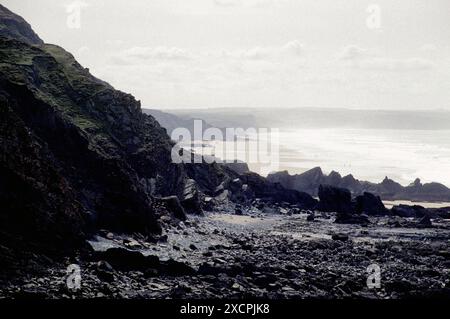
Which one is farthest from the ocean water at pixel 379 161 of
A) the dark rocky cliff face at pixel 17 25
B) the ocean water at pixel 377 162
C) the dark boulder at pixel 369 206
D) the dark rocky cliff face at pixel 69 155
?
the dark rocky cliff face at pixel 69 155

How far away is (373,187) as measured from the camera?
106812 mm

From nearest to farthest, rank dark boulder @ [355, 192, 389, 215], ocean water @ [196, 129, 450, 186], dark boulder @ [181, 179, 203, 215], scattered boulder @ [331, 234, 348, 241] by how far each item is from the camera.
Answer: scattered boulder @ [331, 234, 348, 241]
dark boulder @ [181, 179, 203, 215]
dark boulder @ [355, 192, 389, 215]
ocean water @ [196, 129, 450, 186]

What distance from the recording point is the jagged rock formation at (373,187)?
103m

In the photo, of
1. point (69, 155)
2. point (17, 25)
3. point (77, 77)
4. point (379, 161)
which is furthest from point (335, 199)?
point (17, 25)

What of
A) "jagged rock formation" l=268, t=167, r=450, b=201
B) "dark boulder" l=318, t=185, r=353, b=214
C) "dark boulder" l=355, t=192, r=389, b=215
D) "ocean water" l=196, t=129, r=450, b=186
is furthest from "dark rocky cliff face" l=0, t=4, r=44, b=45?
"dark boulder" l=355, t=192, r=389, b=215

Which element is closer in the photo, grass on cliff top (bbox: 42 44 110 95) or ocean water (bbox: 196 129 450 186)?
grass on cliff top (bbox: 42 44 110 95)

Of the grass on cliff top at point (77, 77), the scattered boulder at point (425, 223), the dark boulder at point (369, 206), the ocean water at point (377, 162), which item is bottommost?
the scattered boulder at point (425, 223)

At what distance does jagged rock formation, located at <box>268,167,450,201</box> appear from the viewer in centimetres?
10281

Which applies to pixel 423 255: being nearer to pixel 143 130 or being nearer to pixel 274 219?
pixel 274 219

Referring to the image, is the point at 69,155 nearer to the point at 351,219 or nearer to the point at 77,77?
the point at 77,77

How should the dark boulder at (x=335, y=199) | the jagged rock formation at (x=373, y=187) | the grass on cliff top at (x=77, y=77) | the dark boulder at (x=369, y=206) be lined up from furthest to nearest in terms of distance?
the jagged rock formation at (x=373, y=187) → the dark boulder at (x=335, y=199) → the dark boulder at (x=369, y=206) → the grass on cliff top at (x=77, y=77)

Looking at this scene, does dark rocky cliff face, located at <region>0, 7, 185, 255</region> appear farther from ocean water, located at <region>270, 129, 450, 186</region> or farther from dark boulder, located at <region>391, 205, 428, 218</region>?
ocean water, located at <region>270, 129, 450, 186</region>

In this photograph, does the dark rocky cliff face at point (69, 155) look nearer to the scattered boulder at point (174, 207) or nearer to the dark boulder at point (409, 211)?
the scattered boulder at point (174, 207)

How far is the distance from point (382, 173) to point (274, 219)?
66741 mm
